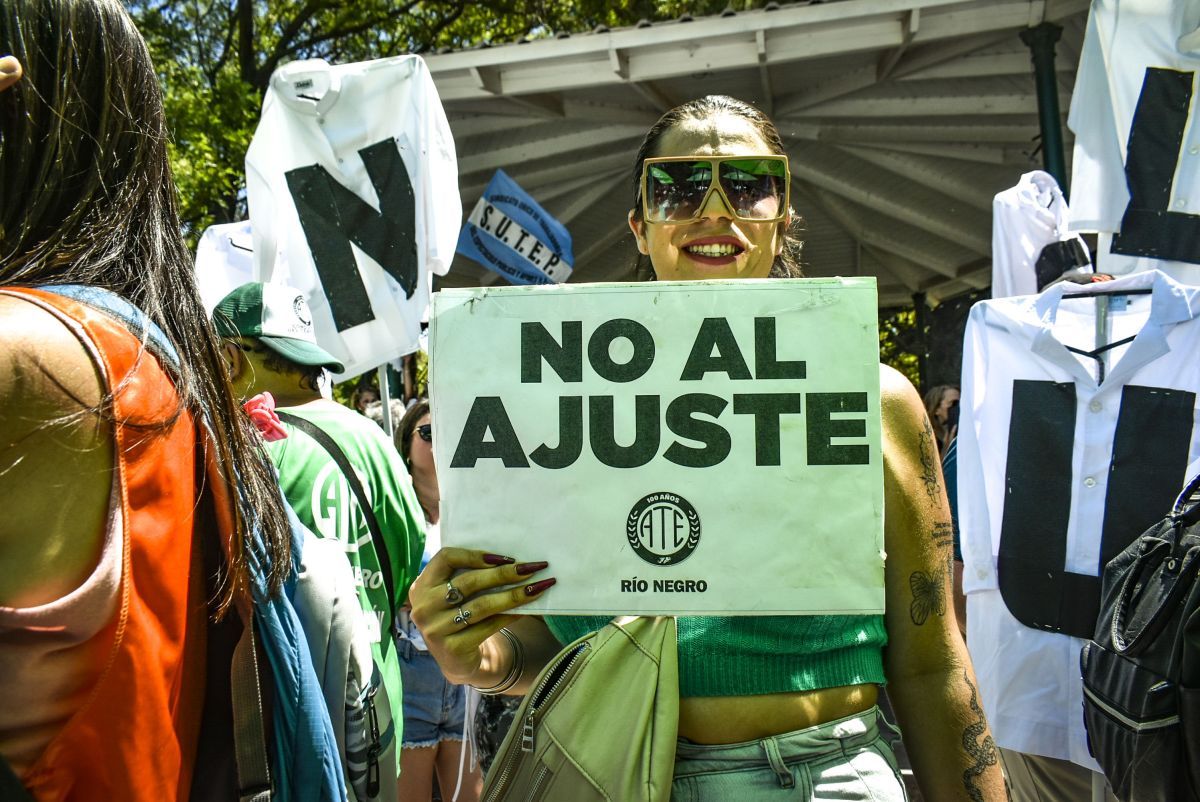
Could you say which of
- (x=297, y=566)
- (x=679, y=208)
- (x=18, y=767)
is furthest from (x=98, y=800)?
(x=679, y=208)

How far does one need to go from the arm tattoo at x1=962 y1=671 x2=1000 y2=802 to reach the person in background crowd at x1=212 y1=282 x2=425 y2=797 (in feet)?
5.98

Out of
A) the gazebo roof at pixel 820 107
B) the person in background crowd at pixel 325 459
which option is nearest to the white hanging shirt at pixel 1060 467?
the person in background crowd at pixel 325 459

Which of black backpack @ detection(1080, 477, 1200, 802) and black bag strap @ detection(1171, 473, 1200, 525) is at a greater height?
black bag strap @ detection(1171, 473, 1200, 525)

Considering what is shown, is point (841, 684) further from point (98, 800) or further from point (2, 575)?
point (2, 575)

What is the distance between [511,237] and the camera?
25.0ft

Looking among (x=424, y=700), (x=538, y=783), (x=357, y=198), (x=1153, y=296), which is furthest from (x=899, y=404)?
(x=357, y=198)

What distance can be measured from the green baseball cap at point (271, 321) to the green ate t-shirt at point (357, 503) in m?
0.18

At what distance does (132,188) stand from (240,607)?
58cm

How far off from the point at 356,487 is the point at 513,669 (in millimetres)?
1581

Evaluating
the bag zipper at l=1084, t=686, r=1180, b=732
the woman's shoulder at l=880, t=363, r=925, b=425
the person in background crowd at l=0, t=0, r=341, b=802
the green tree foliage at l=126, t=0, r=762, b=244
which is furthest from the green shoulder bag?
the green tree foliage at l=126, t=0, r=762, b=244

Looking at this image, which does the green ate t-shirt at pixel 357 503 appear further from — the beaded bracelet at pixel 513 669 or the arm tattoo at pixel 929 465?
the arm tattoo at pixel 929 465

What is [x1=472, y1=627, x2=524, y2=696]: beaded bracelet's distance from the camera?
172 centimetres

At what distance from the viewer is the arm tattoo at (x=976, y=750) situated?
1629 mm

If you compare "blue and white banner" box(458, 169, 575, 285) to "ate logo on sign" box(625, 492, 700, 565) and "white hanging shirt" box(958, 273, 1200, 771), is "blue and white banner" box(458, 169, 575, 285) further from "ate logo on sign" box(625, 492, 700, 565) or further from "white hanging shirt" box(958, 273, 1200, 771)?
"ate logo on sign" box(625, 492, 700, 565)
